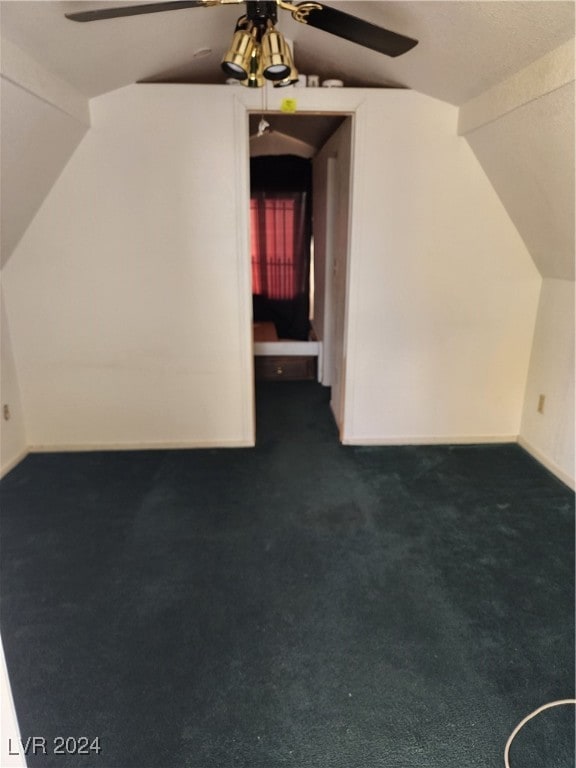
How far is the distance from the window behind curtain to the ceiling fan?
312 centimetres

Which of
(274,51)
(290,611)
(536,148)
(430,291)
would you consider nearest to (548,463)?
(430,291)

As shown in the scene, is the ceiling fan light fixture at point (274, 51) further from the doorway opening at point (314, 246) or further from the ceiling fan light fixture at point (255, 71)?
the doorway opening at point (314, 246)

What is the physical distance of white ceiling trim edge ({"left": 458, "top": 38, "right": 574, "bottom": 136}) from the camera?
5.97 ft

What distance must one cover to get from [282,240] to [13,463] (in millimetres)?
3261

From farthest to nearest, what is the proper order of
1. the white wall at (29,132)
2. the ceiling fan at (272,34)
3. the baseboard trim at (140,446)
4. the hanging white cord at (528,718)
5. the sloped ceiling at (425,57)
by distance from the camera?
the baseboard trim at (140,446) < the white wall at (29,132) < the sloped ceiling at (425,57) < the ceiling fan at (272,34) < the hanging white cord at (528,718)

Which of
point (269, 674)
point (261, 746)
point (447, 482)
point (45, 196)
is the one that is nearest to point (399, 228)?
point (447, 482)

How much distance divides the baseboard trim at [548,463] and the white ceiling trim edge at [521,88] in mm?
1991

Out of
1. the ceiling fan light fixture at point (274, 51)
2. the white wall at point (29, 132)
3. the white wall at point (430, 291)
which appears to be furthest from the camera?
the white wall at point (430, 291)

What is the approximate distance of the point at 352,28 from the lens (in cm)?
157

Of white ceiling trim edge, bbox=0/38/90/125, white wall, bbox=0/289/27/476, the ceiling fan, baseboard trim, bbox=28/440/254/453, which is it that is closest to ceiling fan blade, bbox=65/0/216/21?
the ceiling fan

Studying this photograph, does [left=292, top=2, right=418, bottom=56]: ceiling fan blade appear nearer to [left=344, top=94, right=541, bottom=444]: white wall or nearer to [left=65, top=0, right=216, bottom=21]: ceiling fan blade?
[left=65, top=0, right=216, bottom=21]: ceiling fan blade

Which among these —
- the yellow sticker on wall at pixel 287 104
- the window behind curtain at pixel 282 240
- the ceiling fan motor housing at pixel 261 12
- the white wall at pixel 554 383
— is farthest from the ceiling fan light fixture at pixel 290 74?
the window behind curtain at pixel 282 240

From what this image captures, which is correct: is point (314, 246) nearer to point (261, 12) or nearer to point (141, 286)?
point (141, 286)

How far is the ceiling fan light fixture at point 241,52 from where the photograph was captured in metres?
1.63
